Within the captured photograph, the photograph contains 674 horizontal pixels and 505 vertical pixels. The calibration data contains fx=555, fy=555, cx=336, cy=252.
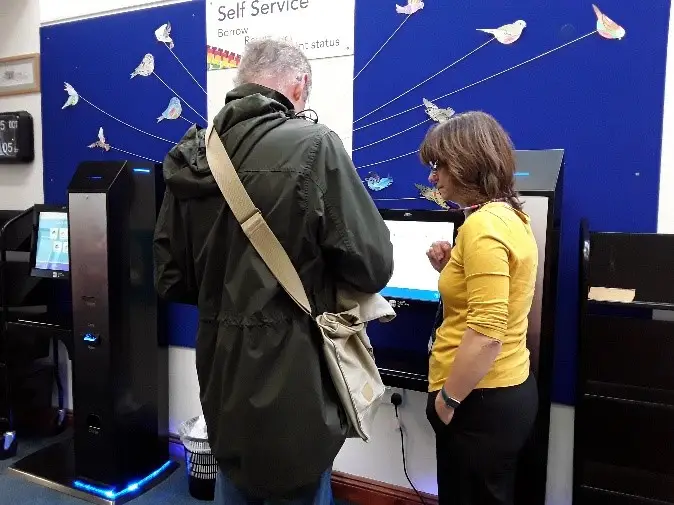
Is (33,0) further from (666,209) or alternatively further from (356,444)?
(666,209)

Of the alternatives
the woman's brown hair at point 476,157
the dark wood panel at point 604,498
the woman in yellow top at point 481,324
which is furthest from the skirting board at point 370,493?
the woman's brown hair at point 476,157

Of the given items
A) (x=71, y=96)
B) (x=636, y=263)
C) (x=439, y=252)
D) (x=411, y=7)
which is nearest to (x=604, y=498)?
(x=636, y=263)

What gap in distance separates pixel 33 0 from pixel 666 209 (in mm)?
3420

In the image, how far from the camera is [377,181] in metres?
2.41

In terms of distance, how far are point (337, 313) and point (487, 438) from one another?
1.56ft

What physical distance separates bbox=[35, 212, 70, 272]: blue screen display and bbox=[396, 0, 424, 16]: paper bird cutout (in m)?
1.85

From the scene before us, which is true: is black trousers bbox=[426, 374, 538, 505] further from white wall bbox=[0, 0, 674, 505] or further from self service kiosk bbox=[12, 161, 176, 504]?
self service kiosk bbox=[12, 161, 176, 504]

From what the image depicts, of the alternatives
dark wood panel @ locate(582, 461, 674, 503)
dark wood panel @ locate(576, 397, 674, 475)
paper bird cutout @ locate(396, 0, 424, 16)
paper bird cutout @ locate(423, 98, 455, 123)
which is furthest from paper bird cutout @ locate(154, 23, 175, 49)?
dark wood panel @ locate(582, 461, 674, 503)

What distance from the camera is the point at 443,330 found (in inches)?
54.9

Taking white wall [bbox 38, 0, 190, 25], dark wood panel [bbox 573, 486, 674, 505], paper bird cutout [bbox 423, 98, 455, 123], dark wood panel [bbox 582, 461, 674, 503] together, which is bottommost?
dark wood panel [bbox 573, 486, 674, 505]

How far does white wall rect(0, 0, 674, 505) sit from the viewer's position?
6.35 feet

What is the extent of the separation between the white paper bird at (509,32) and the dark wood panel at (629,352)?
3.52 feet

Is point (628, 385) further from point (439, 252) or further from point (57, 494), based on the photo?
point (57, 494)

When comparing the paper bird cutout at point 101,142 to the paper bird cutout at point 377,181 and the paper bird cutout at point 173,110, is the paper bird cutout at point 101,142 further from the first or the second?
the paper bird cutout at point 377,181
